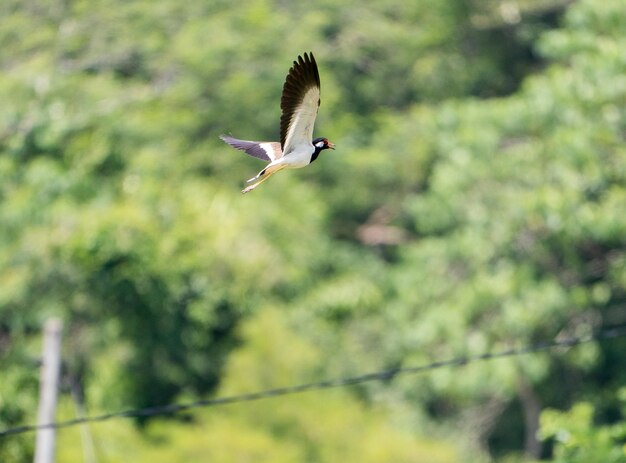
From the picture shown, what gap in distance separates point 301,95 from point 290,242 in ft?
77.7

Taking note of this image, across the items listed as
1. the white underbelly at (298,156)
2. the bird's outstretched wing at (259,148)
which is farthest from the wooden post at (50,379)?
the white underbelly at (298,156)

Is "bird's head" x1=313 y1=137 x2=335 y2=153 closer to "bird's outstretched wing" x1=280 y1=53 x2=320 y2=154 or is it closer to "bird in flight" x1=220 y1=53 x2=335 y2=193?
"bird in flight" x1=220 y1=53 x2=335 y2=193

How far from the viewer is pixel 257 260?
28.1 meters

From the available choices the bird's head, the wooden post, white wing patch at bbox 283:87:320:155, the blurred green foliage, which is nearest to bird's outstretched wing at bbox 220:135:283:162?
the bird's head

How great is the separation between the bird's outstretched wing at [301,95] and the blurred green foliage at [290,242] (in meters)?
11.7

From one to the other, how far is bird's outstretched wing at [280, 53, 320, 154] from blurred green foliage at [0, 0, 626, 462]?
11713 mm

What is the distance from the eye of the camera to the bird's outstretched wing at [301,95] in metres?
8.88

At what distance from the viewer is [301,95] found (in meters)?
8.91

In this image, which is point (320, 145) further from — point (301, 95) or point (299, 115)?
point (301, 95)

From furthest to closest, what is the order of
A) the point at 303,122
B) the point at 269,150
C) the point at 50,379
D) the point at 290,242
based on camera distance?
1. the point at 290,242
2. the point at 50,379
3. the point at 269,150
4. the point at 303,122

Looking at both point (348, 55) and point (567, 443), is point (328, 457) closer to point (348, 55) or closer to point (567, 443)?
point (567, 443)

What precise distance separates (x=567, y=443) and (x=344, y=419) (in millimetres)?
12917

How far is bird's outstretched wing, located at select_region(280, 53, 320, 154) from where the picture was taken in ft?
29.1

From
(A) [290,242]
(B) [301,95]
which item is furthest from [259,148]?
(A) [290,242]
